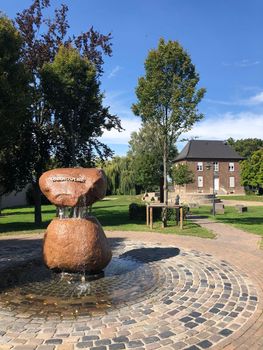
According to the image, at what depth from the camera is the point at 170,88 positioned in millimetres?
15500

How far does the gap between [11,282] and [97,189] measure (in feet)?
8.44

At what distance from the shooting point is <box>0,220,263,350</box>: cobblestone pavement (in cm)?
418

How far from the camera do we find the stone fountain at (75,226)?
265 inches

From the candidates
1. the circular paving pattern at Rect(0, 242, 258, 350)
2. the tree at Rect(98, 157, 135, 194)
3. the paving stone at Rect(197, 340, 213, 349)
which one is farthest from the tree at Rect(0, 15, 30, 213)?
the tree at Rect(98, 157, 135, 194)

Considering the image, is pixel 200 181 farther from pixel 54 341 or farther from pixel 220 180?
pixel 54 341

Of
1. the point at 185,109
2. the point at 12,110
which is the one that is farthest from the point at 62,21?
the point at 185,109

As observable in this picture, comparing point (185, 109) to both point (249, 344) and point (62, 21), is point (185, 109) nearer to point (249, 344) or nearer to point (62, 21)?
point (62, 21)

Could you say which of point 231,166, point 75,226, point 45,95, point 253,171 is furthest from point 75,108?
point 231,166

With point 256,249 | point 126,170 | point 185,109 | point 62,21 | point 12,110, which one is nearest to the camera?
point 256,249

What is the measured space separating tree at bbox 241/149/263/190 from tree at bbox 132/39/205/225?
34.6 metres

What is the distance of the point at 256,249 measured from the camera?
394 inches

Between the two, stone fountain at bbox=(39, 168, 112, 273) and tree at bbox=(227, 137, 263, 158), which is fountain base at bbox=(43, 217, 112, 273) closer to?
stone fountain at bbox=(39, 168, 112, 273)

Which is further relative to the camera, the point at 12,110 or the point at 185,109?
the point at 185,109

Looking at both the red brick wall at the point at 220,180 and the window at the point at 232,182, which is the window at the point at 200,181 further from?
the window at the point at 232,182
